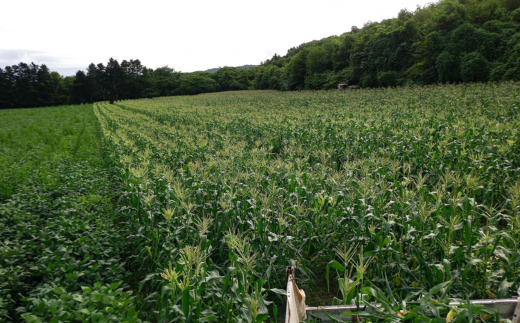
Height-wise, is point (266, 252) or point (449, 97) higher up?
point (449, 97)

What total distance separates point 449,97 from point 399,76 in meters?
18.3

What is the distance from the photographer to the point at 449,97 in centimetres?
1811

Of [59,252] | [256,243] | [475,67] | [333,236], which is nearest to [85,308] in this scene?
[59,252]

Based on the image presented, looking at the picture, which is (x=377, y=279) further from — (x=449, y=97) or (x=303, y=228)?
(x=449, y=97)

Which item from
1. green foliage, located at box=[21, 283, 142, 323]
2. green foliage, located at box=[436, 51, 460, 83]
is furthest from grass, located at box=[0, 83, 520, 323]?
green foliage, located at box=[436, 51, 460, 83]

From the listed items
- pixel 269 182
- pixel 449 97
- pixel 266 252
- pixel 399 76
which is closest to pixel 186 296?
pixel 266 252

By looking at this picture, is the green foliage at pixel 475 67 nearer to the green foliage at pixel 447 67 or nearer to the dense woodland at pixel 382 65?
the dense woodland at pixel 382 65

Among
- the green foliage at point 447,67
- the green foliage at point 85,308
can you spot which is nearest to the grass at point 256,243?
the green foliage at point 85,308

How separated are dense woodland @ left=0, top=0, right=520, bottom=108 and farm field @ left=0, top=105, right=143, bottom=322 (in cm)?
3017

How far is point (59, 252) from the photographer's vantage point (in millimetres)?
3523

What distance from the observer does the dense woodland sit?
26.1m

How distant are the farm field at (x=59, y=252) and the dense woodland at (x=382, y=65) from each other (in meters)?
30.2

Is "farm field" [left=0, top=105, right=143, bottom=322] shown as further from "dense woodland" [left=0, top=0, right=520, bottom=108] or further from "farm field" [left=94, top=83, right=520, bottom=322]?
"dense woodland" [left=0, top=0, right=520, bottom=108]

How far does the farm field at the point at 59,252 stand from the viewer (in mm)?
2523
